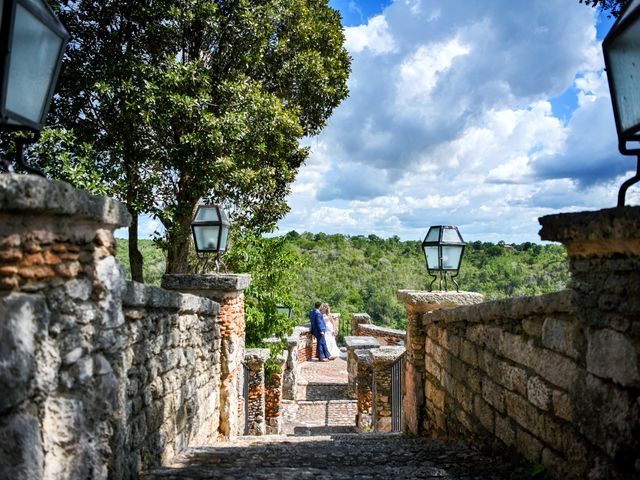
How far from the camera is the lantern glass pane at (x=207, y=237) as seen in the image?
21.4 feet

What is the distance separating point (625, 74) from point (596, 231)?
618mm

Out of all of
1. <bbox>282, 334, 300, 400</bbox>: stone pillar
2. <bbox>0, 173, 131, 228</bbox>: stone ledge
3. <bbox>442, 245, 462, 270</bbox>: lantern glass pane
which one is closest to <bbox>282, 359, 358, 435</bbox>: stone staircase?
<bbox>282, 334, 300, 400</bbox>: stone pillar

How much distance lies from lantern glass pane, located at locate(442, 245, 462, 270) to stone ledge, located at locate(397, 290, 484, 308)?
75cm

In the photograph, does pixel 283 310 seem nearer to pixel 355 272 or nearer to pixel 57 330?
pixel 57 330

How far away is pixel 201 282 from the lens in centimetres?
641

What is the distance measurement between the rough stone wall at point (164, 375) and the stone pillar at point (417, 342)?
2.40 m

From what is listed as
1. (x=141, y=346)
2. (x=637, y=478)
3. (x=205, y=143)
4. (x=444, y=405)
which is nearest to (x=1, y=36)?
(x=141, y=346)

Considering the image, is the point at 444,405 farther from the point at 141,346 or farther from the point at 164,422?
the point at 141,346

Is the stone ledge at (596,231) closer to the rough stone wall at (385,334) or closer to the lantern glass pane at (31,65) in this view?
the lantern glass pane at (31,65)

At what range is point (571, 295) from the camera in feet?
8.53

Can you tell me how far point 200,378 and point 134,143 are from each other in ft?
19.1

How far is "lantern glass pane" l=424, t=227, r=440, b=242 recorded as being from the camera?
691 centimetres

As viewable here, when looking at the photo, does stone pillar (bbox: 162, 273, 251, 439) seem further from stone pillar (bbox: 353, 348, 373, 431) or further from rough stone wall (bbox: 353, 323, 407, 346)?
rough stone wall (bbox: 353, 323, 407, 346)

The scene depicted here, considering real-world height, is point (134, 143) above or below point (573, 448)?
above
